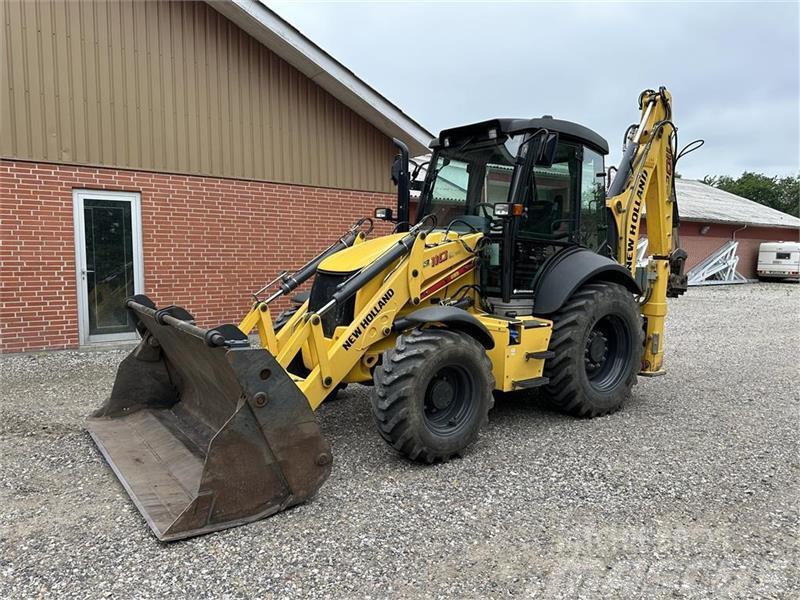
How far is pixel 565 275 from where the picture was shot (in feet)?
16.9

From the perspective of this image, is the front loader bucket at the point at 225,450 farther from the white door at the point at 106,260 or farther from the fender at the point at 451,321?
the white door at the point at 106,260

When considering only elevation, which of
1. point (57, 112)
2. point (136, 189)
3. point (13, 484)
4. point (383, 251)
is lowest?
point (13, 484)

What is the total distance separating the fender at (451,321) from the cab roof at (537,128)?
168cm

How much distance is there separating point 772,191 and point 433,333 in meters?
65.6

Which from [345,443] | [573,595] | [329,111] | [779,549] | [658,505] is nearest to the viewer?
[573,595]

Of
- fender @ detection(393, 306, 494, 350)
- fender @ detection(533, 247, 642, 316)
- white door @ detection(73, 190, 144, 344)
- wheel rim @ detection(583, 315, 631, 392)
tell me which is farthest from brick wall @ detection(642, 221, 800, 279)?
fender @ detection(393, 306, 494, 350)

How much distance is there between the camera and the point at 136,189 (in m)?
8.46

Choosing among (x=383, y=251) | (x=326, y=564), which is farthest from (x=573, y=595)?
(x=383, y=251)

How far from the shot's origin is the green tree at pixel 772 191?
5631cm

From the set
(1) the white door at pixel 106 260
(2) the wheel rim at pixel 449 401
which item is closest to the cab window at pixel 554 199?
(2) the wheel rim at pixel 449 401

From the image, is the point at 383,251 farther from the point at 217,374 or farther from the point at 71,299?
the point at 71,299

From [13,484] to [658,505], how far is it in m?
4.12

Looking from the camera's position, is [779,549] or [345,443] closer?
[779,549]

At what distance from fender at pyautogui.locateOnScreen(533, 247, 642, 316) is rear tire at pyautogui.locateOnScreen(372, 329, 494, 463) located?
100 centimetres
